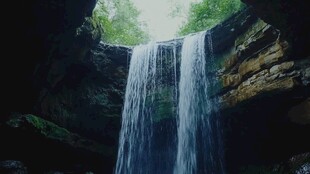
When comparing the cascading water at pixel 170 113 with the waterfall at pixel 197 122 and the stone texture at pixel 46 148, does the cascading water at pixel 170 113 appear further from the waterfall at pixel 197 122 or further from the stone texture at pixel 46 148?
the stone texture at pixel 46 148

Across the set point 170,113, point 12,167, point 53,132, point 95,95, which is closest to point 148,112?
point 170,113

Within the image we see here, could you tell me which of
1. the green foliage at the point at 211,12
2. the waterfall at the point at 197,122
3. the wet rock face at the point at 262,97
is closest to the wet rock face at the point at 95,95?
the waterfall at the point at 197,122

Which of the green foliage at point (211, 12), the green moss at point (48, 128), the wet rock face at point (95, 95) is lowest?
the green moss at point (48, 128)

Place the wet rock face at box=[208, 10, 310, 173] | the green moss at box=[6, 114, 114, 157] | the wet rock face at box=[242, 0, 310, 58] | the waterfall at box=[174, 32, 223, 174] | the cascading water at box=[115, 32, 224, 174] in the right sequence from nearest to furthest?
the wet rock face at box=[242, 0, 310, 58], the wet rock face at box=[208, 10, 310, 173], the green moss at box=[6, 114, 114, 157], the waterfall at box=[174, 32, 223, 174], the cascading water at box=[115, 32, 224, 174]

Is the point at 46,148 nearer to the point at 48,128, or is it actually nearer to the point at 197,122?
the point at 48,128

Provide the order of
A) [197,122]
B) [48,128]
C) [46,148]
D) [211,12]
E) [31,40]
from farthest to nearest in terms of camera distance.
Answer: [211,12] → [197,122] → [46,148] → [48,128] → [31,40]

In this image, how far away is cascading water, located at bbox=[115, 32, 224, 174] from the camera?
10055mm

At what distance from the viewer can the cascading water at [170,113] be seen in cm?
1005

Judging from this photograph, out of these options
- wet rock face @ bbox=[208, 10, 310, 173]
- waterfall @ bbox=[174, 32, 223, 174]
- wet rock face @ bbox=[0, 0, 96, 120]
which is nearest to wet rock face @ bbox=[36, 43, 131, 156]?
wet rock face @ bbox=[0, 0, 96, 120]

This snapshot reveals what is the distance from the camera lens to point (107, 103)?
1080 cm

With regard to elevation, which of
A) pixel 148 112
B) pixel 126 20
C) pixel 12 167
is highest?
pixel 126 20

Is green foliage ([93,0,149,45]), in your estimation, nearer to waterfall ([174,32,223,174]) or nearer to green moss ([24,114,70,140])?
waterfall ([174,32,223,174])

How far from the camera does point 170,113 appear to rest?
10.5 metres

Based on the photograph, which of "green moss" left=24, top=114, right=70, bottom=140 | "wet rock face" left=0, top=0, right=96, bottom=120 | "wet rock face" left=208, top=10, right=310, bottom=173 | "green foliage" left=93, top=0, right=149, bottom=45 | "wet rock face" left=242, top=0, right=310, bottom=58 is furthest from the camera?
"green foliage" left=93, top=0, right=149, bottom=45
